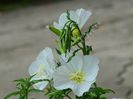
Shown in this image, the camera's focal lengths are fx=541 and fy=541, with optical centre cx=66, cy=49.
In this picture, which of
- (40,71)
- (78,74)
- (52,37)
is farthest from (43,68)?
(52,37)

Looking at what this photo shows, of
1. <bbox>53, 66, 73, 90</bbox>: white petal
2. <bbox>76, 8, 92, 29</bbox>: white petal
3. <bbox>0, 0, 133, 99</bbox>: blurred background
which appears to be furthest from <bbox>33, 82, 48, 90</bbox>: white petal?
<bbox>0, 0, 133, 99</bbox>: blurred background

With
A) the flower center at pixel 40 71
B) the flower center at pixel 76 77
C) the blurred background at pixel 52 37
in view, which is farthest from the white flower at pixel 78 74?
the blurred background at pixel 52 37

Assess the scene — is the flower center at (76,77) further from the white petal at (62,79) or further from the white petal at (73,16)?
the white petal at (73,16)

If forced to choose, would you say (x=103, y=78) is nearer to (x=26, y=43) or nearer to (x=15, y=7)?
(x=26, y=43)

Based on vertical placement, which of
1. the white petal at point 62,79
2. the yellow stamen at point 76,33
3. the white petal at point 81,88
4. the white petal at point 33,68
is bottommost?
the white petal at point 81,88

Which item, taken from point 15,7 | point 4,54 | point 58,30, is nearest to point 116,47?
point 4,54

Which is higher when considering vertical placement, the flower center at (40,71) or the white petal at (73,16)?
the white petal at (73,16)
